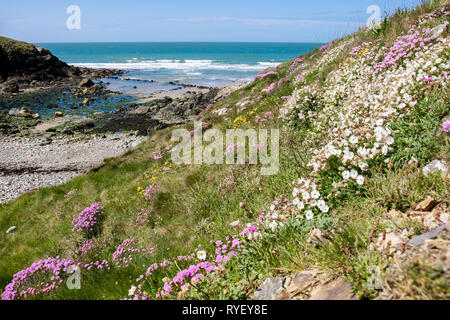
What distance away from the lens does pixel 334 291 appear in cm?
240

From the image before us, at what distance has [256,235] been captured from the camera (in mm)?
3471

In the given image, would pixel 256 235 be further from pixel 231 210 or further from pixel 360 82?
pixel 360 82

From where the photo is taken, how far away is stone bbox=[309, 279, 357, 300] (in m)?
2.31

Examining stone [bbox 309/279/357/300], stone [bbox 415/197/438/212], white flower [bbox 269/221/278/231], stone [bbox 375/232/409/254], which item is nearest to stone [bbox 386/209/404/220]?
stone [bbox 415/197/438/212]

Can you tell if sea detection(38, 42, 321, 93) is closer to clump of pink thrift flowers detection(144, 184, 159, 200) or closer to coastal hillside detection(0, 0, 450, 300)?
clump of pink thrift flowers detection(144, 184, 159, 200)

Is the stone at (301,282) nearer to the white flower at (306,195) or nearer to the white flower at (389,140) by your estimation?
the white flower at (306,195)

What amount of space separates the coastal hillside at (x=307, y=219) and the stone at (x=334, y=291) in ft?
0.04

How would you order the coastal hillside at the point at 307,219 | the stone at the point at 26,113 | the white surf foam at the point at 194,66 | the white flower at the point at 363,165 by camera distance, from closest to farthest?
the coastal hillside at the point at 307,219, the white flower at the point at 363,165, the stone at the point at 26,113, the white surf foam at the point at 194,66

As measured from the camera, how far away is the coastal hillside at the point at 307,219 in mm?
2531

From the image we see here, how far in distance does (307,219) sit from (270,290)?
3.36 ft

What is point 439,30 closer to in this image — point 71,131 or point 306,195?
point 306,195

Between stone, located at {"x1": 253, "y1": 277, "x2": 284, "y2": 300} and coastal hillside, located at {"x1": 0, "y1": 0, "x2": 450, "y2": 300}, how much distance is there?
0.04 ft

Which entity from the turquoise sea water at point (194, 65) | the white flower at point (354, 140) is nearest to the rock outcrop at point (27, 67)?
the turquoise sea water at point (194, 65)
